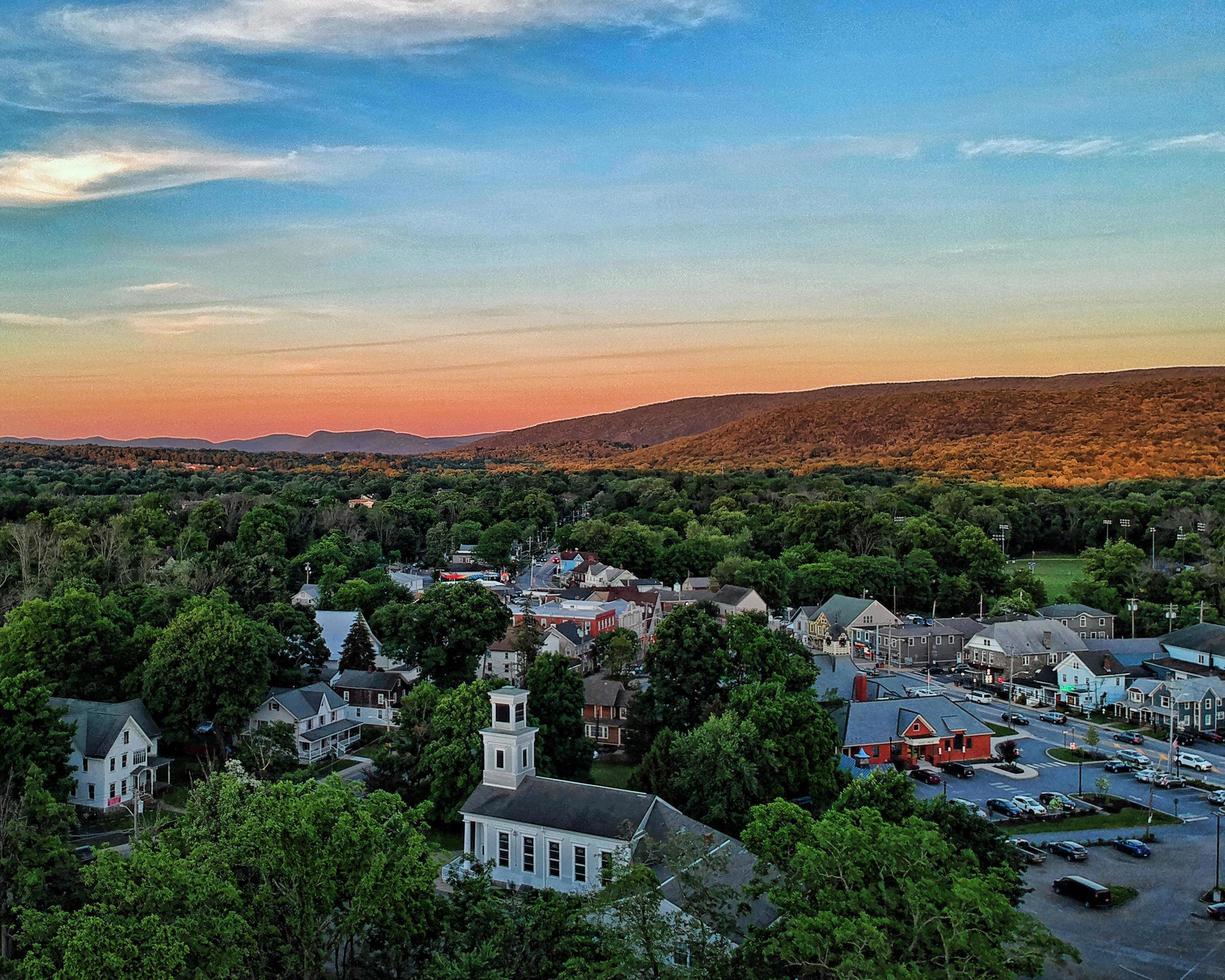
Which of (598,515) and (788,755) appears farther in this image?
(598,515)

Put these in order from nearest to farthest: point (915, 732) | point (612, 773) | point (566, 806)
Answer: point (566, 806) < point (612, 773) < point (915, 732)

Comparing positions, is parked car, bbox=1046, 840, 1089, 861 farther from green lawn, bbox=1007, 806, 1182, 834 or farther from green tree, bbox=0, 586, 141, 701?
green tree, bbox=0, 586, 141, 701

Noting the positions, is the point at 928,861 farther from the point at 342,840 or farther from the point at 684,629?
the point at 684,629

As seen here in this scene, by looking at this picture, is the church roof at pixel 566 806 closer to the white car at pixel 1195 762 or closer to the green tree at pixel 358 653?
the green tree at pixel 358 653

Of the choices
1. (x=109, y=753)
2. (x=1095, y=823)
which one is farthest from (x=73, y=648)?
(x=1095, y=823)

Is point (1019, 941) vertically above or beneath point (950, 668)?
above

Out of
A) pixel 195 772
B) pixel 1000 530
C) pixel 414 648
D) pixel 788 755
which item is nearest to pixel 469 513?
pixel 1000 530

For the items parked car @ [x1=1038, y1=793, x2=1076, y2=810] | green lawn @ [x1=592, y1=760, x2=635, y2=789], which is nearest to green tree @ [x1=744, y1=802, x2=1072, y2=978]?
green lawn @ [x1=592, y1=760, x2=635, y2=789]

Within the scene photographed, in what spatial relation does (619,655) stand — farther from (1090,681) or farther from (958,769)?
(1090,681)

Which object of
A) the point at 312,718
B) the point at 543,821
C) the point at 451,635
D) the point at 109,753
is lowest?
the point at 312,718
